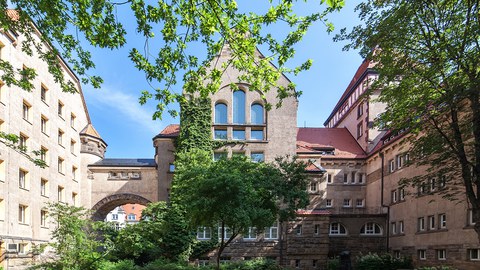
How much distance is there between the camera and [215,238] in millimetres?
29750

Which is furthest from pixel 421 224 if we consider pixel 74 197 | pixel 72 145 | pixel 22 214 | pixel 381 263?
pixel 72 145

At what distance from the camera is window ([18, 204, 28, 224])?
78.9 ft

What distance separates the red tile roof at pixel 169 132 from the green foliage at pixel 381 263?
60.7 feet

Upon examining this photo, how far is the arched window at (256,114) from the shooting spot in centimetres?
3325

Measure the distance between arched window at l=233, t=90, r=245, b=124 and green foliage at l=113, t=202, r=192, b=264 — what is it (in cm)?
996

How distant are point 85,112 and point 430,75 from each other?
3197 cm

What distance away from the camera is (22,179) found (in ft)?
81.0

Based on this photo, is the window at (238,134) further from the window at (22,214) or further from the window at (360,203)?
the window at (22,214)

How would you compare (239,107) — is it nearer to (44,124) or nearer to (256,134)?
(256,134)

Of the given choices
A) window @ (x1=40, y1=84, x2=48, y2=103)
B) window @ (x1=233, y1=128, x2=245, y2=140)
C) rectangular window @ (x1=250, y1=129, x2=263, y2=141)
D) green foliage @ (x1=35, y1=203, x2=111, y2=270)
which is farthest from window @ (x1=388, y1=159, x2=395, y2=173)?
window @ (x1=40, y1=84, x2=48, y2=103)

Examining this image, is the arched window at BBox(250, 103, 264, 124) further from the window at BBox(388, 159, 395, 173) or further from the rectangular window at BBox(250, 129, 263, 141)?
the window at BBox(388, 159, 395, 173)

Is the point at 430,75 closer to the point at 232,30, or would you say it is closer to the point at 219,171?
the point at 232,30

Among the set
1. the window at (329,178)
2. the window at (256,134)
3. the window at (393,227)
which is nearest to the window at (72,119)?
the window at (256,134)

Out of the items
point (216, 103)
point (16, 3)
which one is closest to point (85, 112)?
point (216, 103)
